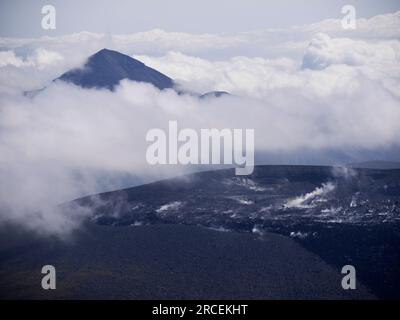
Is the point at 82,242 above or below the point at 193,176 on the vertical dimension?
below

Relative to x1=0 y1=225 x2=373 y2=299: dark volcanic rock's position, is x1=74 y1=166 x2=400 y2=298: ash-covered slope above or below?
above

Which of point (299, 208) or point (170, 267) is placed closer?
point (170, 267)

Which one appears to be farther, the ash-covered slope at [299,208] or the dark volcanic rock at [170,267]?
the ash-covered slope at [299,208]

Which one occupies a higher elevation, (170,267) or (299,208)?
(299,208)

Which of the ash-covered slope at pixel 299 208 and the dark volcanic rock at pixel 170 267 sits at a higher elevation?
the ash-covered slope at pixel 299 208

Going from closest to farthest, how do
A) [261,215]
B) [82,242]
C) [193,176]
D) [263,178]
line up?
1. [82,242]
2. [261,215]
3. [263,178]
4. [193,176]

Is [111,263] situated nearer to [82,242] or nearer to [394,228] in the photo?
[82,242]

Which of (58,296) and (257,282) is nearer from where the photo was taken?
(58,296)

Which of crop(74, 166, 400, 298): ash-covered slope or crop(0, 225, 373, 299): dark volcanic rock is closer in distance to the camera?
crop(0, 225, 373, 299): dark volcanic rock

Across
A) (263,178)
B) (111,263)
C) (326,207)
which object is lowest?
(111,263)

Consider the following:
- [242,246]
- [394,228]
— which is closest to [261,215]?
[242,246]

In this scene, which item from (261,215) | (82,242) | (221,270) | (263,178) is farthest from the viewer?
(263,178)
